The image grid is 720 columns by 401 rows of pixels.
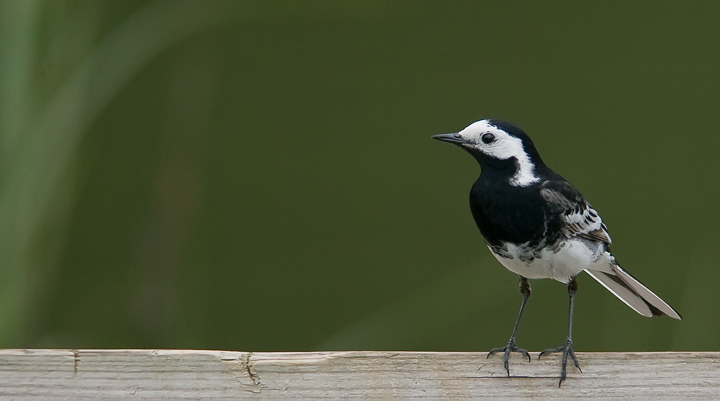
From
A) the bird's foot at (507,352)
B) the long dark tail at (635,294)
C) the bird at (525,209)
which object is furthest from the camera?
the long dark tail at (635,294)

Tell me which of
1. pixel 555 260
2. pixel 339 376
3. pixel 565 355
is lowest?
pixel 565 355

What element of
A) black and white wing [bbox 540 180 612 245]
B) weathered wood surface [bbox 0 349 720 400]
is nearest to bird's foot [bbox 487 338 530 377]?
weathered wood surface [bbox 0 349 720 400]

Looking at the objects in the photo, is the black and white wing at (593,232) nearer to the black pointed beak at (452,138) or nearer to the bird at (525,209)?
the bird at (525,209)

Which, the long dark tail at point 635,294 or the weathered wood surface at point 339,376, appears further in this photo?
the long dark tail at point 635,294

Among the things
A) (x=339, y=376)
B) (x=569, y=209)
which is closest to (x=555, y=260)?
(x=569, y=209)

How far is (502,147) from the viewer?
8.01ft

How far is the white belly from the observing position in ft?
7.93

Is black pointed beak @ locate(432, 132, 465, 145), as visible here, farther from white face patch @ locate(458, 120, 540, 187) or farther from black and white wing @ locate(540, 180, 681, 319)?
black and white wing @ locate(540, 180, 681, 319)

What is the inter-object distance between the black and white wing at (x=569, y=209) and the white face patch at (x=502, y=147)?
0.05 m

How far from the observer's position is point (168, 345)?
3.13 meters

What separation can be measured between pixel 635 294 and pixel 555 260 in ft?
1.02

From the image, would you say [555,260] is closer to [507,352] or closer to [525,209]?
[525,209]

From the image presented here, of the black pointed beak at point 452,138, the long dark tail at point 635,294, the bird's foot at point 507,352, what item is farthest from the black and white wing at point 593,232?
the bird's foot at point 507,352

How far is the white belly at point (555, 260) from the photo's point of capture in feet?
7.93
